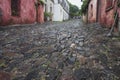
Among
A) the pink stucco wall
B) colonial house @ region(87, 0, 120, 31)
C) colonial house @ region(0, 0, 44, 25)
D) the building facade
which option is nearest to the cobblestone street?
colonial house @ region(87, 0, 120, 31)

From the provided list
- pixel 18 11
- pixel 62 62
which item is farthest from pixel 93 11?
pixel 62 62

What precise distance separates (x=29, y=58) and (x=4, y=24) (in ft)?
20.4

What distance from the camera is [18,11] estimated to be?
11.7 meters

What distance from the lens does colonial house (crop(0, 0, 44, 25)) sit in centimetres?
943

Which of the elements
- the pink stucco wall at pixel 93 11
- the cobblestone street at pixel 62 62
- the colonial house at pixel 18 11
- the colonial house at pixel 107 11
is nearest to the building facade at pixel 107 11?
the colonial house at pixel 107 11

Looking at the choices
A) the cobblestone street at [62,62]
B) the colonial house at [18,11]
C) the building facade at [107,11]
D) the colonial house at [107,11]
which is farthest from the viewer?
the colonial house at [18,11]

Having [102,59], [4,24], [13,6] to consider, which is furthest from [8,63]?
[13,6]

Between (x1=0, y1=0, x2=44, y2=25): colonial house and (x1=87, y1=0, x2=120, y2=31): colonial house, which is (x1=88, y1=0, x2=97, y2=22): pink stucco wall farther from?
(x1=0, y1=0, x2=44, y2=25): colonial house

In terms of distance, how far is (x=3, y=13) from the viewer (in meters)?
9.34

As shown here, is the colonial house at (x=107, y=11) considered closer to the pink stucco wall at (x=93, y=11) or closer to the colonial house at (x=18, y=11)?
the pink stucco wall at (x=93, y=11)

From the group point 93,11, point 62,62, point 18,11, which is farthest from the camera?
point 93,11

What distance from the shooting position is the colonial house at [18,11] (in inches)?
371

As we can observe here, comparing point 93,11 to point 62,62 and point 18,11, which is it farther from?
point 62,62

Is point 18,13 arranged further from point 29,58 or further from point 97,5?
point 29,58
